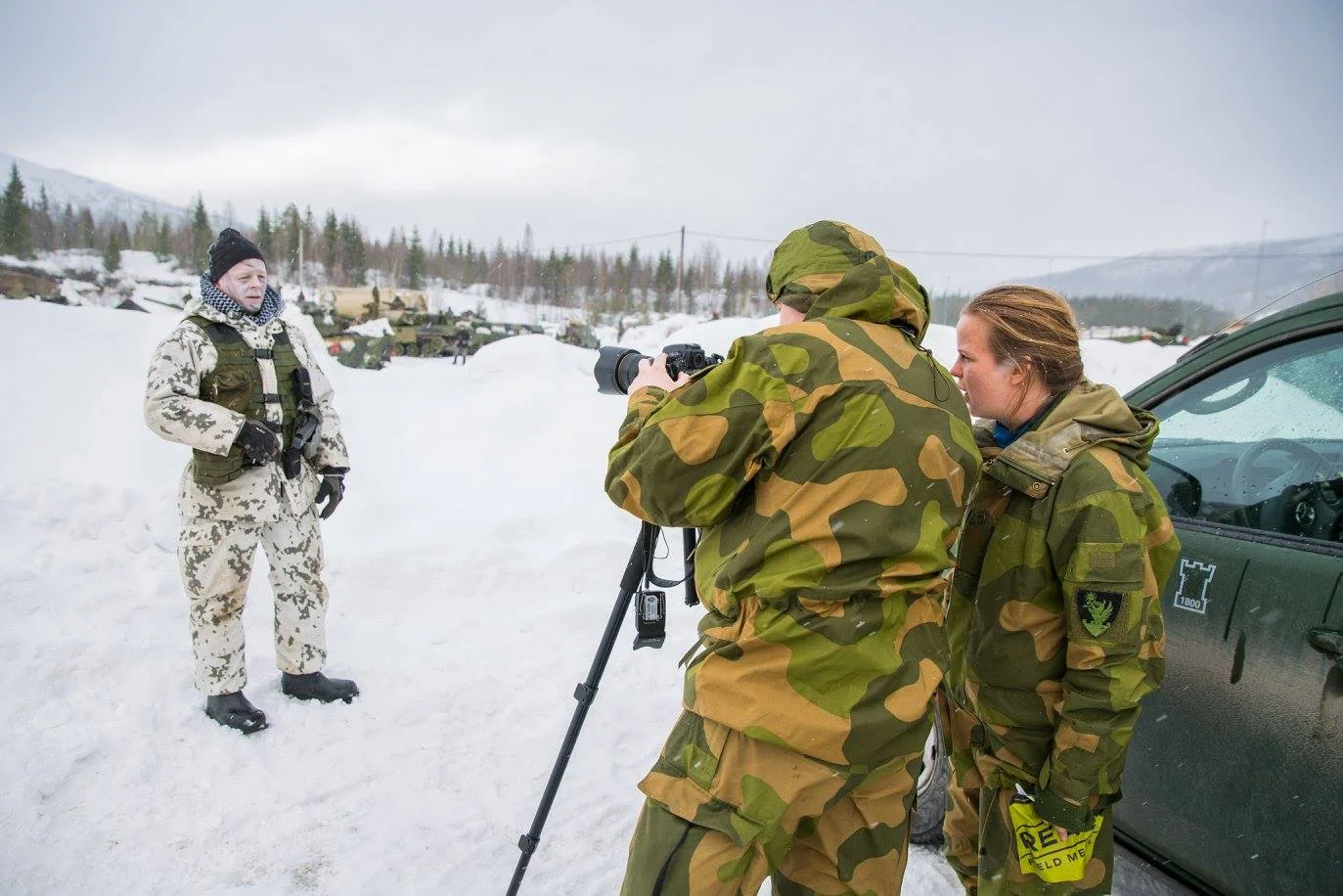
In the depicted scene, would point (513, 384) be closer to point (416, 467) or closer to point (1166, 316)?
point (416, 467)

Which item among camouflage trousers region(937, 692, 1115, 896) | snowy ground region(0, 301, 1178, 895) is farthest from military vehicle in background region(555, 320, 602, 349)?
camouflage trousers region(937, 692, 1115, 896)

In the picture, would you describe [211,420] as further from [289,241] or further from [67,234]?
[67,234]

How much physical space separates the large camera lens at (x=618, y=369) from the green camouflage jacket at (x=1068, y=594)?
2.91 ft

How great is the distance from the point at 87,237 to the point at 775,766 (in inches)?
2999

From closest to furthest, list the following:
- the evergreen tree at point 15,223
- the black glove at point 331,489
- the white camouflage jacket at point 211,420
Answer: the white camouflage jacket at point 211,420 → the black glove at point 331,489 → the evergreen tree at point 15,223

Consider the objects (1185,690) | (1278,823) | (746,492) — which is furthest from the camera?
(1185,690)

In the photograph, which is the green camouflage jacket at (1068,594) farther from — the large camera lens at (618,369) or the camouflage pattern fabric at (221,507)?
the camouflage pattern fabric at (221,507)

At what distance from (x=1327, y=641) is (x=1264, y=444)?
712mm

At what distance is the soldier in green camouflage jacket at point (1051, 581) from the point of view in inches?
61.6

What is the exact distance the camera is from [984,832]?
1858 millimetres

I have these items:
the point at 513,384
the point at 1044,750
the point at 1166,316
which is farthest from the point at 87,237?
the point at 1044,750

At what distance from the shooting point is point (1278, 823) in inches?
66.0

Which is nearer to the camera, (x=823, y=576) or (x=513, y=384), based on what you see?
(x=823, y=576)

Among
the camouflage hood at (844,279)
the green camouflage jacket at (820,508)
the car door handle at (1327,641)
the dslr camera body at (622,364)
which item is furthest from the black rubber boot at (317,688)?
the car door handle at (1327,641)
